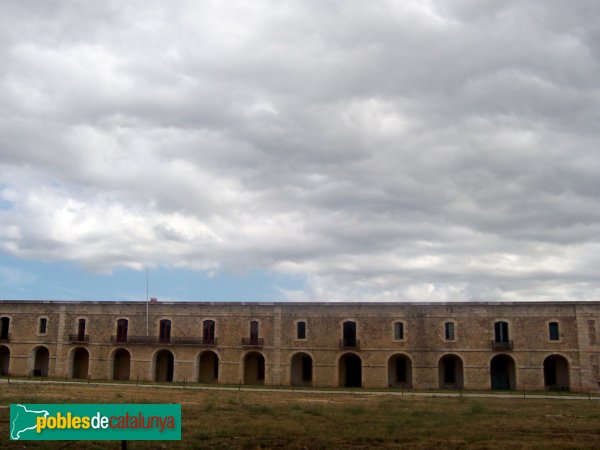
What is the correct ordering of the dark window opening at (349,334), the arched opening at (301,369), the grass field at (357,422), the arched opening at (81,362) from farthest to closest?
1. the arched opening at (81,362)
2. the arched opening at (301,369)
3. the dark window opening at (349,334)
4. the grass field at (357,422)

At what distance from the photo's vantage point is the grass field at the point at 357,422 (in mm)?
16797

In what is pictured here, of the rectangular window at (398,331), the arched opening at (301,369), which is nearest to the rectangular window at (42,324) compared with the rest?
the arched opening at (301,369)

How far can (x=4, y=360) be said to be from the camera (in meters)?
51.8

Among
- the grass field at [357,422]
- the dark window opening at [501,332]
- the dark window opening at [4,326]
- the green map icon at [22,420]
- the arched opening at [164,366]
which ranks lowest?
the grass field at [357,422]

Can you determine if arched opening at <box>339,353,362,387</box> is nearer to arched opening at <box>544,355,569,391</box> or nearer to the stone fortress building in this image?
the stone fortress building

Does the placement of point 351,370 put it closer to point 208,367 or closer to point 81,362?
point 208,367

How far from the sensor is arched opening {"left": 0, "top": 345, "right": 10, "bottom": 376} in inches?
2015

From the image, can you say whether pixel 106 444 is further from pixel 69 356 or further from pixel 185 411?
pixel 69 356

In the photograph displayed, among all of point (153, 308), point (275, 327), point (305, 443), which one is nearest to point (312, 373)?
point (275, 327)

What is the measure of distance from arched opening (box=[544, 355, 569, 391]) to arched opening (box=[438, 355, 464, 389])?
5675mm

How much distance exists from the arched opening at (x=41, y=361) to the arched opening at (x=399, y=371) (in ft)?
87.1

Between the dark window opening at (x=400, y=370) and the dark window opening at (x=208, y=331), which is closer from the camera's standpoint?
the dark window opening at (x=400, y=370)

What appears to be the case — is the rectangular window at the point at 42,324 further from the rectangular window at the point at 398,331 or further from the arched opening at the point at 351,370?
the rectangular window at the point at 398,331

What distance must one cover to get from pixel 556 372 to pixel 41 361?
38799 millimetres
